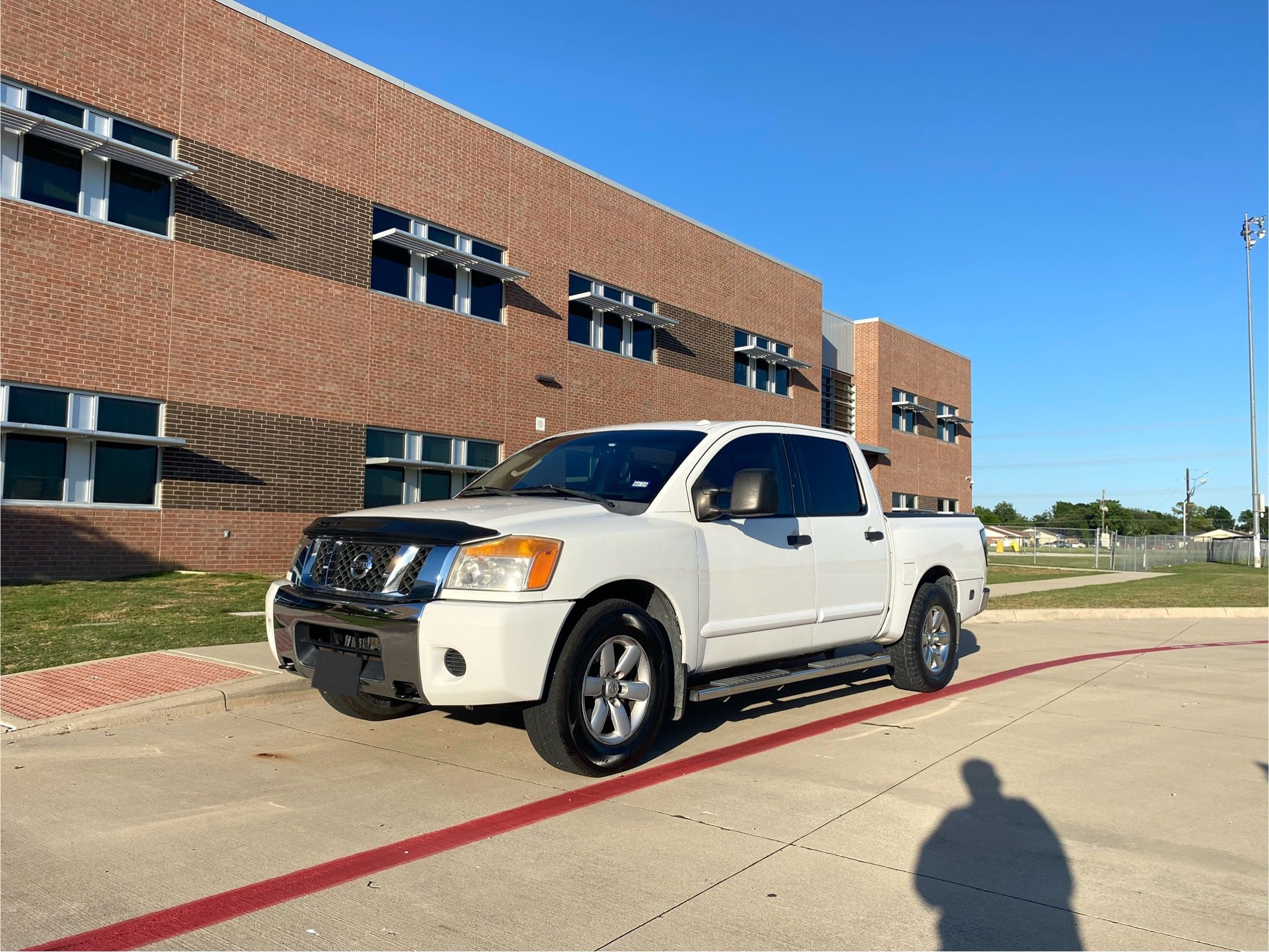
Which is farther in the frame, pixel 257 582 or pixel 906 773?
pixel 257 582

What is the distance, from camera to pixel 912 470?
40188 mm

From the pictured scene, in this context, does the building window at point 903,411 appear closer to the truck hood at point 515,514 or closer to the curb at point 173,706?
the curb at point 173,706

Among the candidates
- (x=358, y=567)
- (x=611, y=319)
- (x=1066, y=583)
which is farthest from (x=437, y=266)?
(x=1066, y=583)

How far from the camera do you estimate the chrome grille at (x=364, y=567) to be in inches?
198

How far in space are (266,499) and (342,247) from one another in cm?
480

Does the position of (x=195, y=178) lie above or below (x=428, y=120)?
below

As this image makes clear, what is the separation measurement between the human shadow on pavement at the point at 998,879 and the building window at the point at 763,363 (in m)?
24.5

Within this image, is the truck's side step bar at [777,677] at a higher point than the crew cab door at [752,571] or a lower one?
lower

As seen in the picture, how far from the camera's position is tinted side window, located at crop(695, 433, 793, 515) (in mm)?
6238

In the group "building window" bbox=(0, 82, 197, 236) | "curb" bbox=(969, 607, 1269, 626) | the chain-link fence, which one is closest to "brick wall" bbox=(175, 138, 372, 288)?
"building window" bbox=(0, 82, 197, 236)

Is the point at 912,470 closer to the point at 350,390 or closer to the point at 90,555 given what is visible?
the point at 350,390

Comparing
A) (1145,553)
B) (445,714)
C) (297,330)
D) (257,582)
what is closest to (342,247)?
(297,330)

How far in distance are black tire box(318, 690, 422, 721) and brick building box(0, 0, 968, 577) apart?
9.92 meters

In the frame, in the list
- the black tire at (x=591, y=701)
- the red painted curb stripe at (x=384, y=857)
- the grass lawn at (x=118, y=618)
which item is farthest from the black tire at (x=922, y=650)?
the grass lawn at (x=118, y=618)
